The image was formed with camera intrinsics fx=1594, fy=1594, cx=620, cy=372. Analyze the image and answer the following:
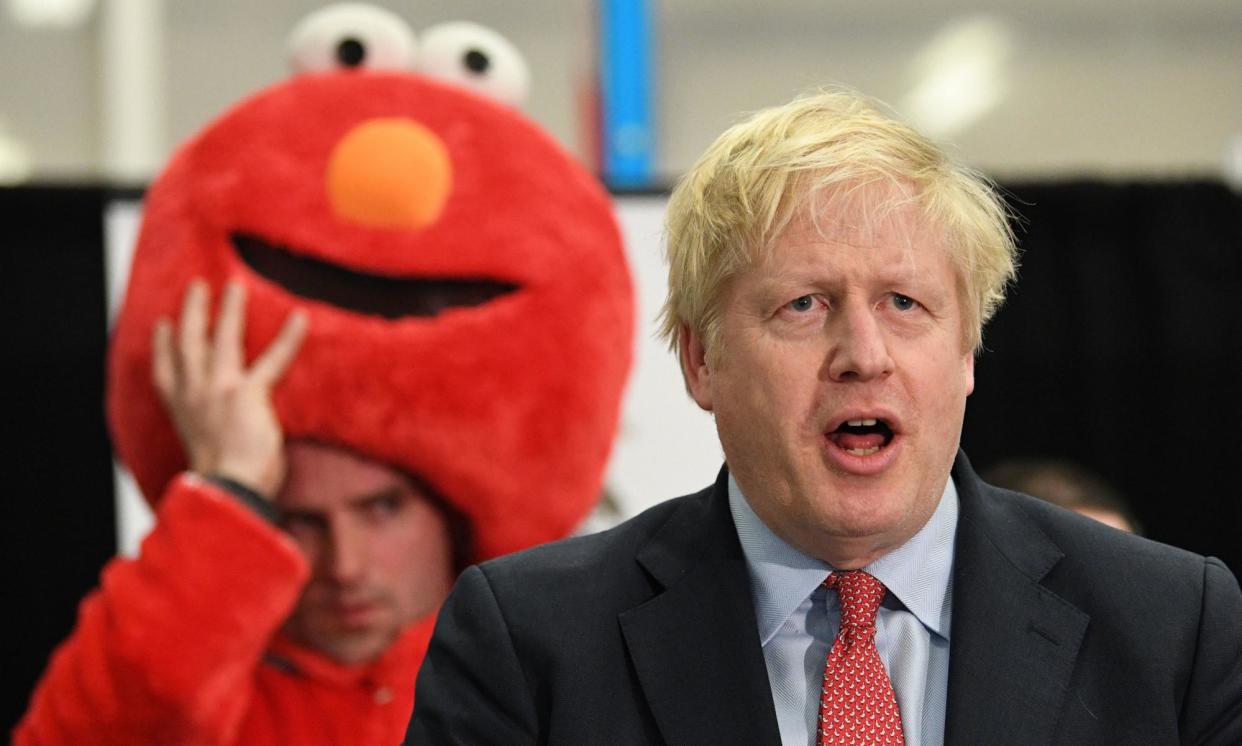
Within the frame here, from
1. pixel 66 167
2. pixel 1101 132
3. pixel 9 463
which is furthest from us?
pixel 1101 132

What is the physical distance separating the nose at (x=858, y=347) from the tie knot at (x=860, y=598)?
16 cm

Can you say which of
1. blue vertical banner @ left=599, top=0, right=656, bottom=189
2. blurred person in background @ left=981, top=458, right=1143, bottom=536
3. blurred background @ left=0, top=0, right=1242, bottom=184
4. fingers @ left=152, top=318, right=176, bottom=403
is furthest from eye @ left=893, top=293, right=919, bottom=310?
blurred background @ left=0, top=0, right=1242, bottom=184

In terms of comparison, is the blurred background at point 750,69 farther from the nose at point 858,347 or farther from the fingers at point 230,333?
the nose at point 858,347

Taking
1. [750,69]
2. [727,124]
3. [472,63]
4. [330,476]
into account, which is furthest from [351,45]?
[750,69]

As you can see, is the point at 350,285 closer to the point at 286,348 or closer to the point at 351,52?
the point at 286,348

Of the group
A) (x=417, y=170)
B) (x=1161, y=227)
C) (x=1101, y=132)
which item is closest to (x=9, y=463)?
(x=417, y=170)

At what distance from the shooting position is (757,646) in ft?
4.01

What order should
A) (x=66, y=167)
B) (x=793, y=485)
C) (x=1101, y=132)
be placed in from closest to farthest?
(x=793, y=485), (x=66, y=167), (x=1101, y=132)

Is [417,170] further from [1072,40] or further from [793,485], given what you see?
[1072,40]

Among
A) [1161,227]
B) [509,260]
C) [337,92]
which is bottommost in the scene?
[1161,227]

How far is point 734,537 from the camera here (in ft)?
4.27

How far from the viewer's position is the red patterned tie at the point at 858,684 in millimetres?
1178

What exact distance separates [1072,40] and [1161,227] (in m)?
0.95

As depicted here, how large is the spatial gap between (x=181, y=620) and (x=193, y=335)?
0.34 metres
